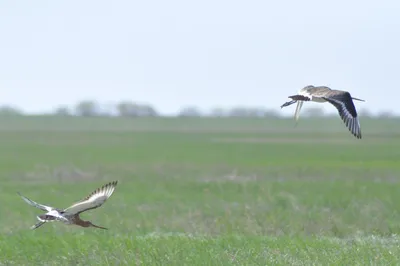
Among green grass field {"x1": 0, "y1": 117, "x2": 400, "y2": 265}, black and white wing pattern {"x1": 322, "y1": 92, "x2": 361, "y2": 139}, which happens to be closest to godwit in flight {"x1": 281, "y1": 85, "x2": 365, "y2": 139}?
black and white wing pattern {"x1": 322, "y1": 92, "x2": 361, "y2": 139}

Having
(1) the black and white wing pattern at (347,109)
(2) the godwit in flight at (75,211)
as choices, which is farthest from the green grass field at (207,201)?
(2) the godwit in flight at (75,211)

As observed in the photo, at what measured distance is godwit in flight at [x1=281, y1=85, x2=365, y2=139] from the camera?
798 cm

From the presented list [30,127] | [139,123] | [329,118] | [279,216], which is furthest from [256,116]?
[279,216]

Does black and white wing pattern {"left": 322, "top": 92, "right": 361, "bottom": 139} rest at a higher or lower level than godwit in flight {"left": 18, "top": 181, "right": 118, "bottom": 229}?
higher

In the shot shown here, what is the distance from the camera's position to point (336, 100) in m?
8.12

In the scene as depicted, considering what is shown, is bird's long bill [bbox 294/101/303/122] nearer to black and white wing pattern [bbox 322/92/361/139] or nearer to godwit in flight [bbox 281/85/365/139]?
godwit in flight [bbox 281/85/365/139]

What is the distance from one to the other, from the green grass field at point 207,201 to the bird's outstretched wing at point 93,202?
19.8 ft

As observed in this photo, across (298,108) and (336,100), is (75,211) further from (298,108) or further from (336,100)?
(336,100)

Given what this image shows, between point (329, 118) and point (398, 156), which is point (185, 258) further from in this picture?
point (329, 118)

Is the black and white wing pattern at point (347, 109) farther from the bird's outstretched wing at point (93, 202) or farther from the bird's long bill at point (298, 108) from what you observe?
the bird's outstretched wing at point (93, 202)

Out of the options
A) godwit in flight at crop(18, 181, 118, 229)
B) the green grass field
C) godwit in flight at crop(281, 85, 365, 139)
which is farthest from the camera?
the green grass field

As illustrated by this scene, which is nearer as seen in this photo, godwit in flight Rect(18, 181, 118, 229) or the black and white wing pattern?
godwit in flight Rect(18, 181, 118, 229)

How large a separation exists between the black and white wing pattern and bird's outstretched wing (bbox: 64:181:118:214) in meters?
1.92

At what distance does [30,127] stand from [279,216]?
64837 millimetres
